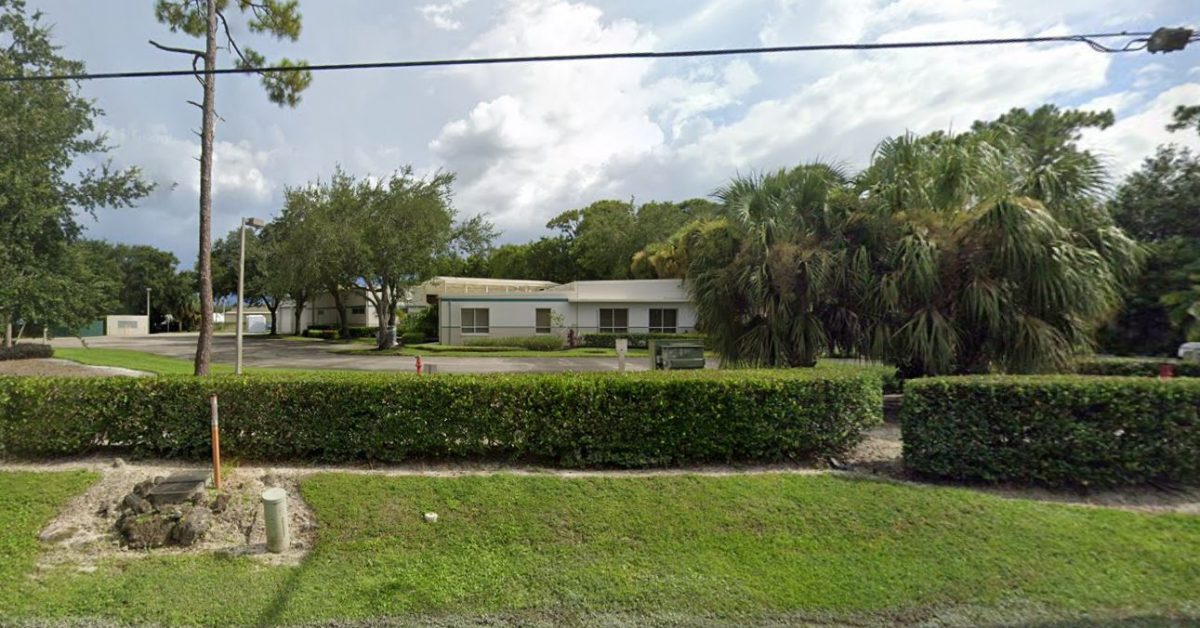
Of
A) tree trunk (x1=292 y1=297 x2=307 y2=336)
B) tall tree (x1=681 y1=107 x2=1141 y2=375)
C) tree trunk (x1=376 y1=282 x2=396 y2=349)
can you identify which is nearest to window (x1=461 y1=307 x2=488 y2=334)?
tree trunk (x1=376 y1=282 x2=396 y2=349)

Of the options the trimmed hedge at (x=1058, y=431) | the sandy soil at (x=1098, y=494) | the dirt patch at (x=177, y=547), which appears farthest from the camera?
the trimmed hedge at (x=1058, y=431)

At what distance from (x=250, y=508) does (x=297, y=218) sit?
2907 centimetres

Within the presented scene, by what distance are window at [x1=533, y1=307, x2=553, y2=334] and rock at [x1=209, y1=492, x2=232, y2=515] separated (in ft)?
89.4

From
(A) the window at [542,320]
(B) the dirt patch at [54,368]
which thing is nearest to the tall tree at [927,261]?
(B) the dirt patch at [54,368]

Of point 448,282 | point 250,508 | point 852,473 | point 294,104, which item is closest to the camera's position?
point 250,508

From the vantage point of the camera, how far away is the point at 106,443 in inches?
232

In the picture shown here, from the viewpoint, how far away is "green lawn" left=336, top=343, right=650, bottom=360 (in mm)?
26125

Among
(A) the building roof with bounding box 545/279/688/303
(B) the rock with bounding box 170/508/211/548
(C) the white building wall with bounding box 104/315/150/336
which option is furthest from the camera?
Result: (C) the white building wall with bounding box 104/315/150/336

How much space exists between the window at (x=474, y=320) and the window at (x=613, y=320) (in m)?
7.13

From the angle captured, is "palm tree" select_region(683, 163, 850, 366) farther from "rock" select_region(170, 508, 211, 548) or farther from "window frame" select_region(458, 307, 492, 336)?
"window frame" select_region(458, 307, 492, 336)

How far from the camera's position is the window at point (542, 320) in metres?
31.9

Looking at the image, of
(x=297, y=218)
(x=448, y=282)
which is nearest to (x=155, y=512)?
(x=297, y=218)

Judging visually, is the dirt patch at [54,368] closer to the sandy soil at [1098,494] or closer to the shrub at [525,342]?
the shrub at [525,342]

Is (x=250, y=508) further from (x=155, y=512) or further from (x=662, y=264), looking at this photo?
(x=662, y=264)
